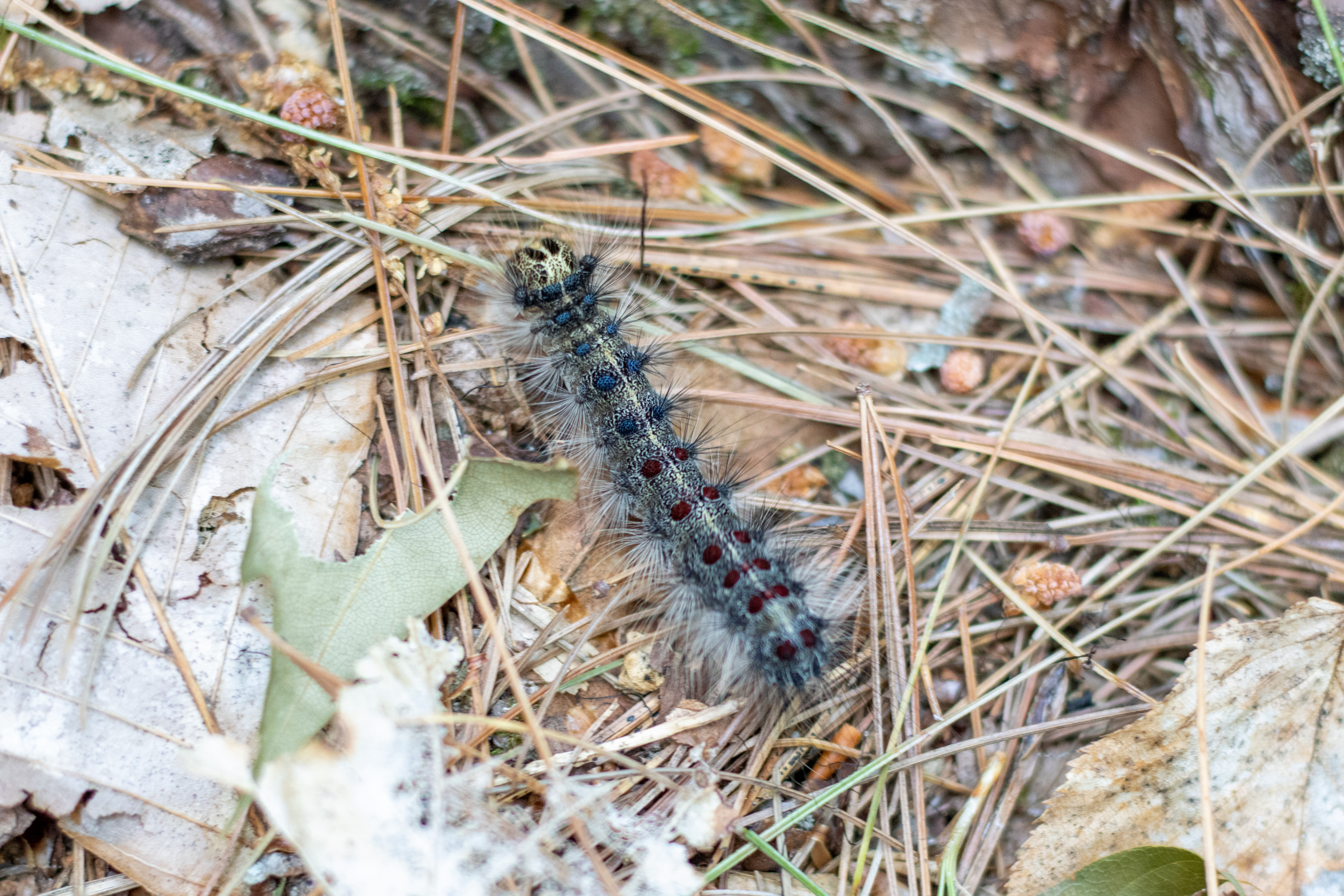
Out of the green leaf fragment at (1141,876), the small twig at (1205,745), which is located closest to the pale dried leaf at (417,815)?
the green leaf fragment at (1141,876)

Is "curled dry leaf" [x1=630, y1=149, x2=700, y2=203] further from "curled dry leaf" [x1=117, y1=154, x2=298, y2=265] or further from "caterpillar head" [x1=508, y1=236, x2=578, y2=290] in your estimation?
"curled dry leaf" [x1=117, y1=154, x2=298, y2=265]

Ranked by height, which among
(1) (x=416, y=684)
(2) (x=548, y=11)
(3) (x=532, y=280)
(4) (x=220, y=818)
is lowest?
(4) (x=220, y=818)

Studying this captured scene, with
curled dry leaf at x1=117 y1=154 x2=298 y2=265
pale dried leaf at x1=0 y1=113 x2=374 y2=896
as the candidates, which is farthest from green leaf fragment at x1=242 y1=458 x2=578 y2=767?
curled dry leaf at x1=117 y1=154 x2=298 y2=265

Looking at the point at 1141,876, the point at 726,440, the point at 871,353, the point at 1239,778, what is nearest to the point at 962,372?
the point at 871,353

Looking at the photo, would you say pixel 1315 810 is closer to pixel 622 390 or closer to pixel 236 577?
pixel 622 390

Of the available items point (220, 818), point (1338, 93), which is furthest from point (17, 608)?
point (1338, 93)

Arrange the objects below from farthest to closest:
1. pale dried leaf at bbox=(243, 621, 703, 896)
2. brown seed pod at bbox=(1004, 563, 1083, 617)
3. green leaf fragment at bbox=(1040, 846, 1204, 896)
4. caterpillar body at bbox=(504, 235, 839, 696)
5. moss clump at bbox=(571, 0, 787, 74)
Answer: moss clump at bbox=(571, 0, 787, 74) → brown seed pod at bbox=(1004, 563, 1083, 617) → caterpillar body at bbox=(504, 235, 839, 696) → green leaf fragment at bbox=(1040, 846, 1204, 896) → pale dried leaf at bbox=(243, 621, 703, 896)
